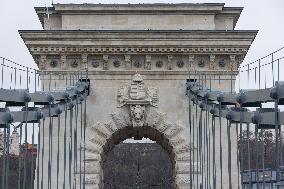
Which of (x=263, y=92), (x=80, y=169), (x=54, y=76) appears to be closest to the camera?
(x=263, y=92)

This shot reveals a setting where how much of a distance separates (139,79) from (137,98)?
19.7 inches

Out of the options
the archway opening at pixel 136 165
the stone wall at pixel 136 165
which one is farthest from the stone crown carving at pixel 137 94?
the stone wall at pixel 136 165

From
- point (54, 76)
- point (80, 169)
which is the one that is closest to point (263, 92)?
point (80, 169)

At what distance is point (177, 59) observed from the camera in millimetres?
19531

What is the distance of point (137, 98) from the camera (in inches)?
754

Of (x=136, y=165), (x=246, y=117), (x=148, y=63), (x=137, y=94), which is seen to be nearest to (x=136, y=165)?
(x=136, y=165)

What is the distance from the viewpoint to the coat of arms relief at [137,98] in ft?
62.6

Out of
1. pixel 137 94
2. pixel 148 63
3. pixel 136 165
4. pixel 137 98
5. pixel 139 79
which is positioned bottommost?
pixel 136 165

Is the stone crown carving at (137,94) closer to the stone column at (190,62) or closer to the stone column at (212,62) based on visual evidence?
the stone column at (190,62)

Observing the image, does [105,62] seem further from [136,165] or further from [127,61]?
[136,165]

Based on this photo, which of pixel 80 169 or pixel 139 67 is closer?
pixel 80 169

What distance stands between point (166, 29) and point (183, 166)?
379cm

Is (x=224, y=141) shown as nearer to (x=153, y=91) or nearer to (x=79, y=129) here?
(x=153, y=91)

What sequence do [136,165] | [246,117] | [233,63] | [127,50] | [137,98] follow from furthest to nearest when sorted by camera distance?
[136,165] → [233,63] → [127,50] → [137,98] → [246,117]
